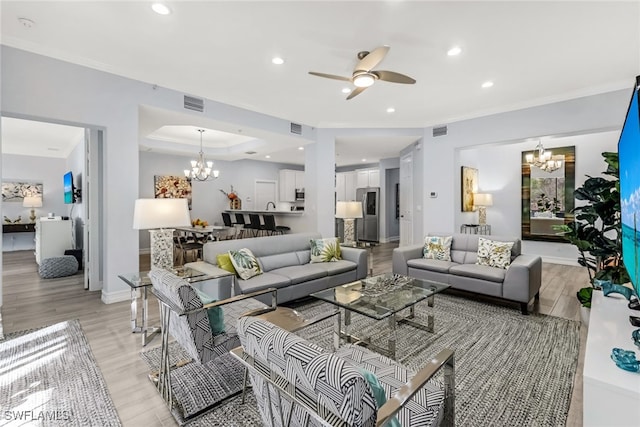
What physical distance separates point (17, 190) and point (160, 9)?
8485mm

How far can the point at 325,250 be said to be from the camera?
4230 mm

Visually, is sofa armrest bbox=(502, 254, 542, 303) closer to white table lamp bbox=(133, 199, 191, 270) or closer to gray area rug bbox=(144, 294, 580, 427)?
gray area rug bbox=(144, 294, 580, 427)

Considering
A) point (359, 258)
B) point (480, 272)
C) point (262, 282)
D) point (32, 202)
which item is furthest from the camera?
point (32, 202)

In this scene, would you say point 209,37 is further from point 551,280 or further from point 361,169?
point 361,169

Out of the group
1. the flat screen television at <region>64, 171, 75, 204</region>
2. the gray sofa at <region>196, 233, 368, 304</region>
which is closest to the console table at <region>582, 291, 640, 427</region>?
the gray sofa at <region>196, 233, 368, 304</region>

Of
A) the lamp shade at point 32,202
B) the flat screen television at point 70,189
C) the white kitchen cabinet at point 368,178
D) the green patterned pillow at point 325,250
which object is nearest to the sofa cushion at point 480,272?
the green patterned pillow at point 325,250

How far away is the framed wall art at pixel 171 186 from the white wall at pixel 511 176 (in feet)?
22.3

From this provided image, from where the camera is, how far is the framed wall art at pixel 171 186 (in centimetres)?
757

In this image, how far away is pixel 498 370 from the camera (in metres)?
2.24

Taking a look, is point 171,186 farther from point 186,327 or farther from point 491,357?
point 491,357

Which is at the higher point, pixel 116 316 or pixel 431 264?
pixel 431 264

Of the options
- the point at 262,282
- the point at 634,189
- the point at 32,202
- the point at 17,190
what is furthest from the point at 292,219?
the point at 17,190

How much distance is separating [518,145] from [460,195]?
2.11 metres

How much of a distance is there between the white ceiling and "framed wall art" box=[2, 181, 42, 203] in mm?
6780
